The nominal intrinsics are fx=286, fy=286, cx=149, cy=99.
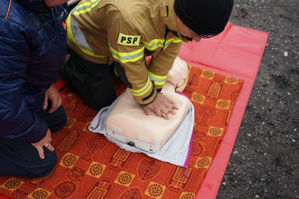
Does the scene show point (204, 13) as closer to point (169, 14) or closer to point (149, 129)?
point (169, 14)

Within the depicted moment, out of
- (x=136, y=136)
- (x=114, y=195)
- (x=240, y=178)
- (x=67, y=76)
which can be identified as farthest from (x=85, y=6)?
(x=240, y=178)

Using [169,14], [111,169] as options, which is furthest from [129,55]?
[111,169]

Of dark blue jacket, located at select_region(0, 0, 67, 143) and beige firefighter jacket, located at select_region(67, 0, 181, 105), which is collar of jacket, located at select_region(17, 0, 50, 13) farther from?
beige firefighter jacket, located at select_region(67, 0, 181, 105)

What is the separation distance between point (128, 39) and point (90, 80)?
51 centimetres

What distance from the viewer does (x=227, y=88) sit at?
1.80m

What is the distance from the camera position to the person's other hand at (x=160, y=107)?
1.46 m

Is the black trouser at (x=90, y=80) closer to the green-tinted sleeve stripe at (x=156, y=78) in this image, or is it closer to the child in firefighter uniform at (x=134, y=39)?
the child in firefighter uniform at (x=134, y=39)

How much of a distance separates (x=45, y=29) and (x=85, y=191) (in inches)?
29.3

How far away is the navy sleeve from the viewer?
0.90 metres

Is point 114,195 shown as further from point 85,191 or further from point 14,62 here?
point 14,62

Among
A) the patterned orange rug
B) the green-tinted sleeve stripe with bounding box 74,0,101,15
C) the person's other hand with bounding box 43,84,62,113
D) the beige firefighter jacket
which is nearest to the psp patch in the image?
the beige firefighter jacket

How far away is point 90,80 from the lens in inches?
62.9

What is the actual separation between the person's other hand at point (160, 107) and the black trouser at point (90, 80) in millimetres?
292

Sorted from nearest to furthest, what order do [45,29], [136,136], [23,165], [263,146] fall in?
[45,29]
[23,165]
[136,136]
[263,146]
